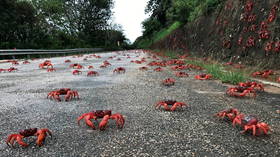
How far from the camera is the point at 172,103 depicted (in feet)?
11.6

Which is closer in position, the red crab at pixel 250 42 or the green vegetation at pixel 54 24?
the red crab at pixel 250 42

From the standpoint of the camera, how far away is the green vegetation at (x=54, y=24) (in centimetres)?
2425

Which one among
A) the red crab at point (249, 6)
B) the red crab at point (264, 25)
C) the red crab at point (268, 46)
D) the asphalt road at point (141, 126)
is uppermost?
the red crab at point (249, 6)

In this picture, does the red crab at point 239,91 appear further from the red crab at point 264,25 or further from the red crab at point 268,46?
the red crab at point 264,25

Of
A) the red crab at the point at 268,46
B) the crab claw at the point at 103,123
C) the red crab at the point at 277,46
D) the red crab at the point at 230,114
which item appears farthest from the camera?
the red crab at the point at 268,46

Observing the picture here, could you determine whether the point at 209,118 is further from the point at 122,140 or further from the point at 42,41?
the point at 42,41

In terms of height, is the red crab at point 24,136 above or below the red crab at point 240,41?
below

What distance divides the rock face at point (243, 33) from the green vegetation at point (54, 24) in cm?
1651

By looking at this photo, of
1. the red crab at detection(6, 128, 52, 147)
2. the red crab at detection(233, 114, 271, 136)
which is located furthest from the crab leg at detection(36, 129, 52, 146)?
the red crab at detection(233, 114, 271, 136)

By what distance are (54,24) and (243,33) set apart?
3332 centimetres

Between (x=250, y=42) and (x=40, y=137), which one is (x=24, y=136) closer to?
(x=40, y=137)

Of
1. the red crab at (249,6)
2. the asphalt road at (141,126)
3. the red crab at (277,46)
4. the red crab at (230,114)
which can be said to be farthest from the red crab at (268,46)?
the red crab at (230,114)

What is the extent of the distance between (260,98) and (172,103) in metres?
1.84

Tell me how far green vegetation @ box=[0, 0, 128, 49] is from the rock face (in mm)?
16512
